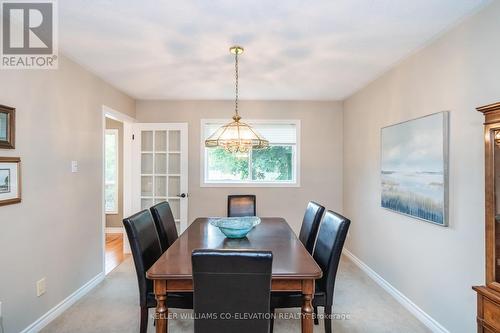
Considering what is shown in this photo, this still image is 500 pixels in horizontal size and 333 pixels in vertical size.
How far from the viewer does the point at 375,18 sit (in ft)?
7.02

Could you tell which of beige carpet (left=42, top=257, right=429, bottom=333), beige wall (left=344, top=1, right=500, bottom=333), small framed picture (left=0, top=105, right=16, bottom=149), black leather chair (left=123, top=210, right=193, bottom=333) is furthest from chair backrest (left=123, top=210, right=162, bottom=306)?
beige wall (left=344, top=1, right=500, bottom=333)

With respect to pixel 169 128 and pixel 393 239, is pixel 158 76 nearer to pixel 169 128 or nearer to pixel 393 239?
pixel 169 128

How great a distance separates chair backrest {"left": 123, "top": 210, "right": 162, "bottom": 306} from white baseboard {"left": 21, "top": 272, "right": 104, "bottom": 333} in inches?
41.1

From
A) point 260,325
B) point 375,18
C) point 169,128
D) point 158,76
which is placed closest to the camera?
point 260,325

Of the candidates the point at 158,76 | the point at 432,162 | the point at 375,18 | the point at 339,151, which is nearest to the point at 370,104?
the point at 339,151

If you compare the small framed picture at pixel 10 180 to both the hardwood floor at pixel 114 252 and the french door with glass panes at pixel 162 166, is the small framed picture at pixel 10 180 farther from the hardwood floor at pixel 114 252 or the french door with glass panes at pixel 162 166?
the french door with glass panes at pixel 162 166

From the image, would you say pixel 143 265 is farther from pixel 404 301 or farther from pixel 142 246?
pixel 404 301

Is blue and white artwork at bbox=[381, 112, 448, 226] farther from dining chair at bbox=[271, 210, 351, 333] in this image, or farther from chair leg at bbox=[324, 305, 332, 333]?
chair leg at bbox=[324, 305, 332, 333]

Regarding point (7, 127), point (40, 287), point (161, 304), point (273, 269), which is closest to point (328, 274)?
point (273, 269)

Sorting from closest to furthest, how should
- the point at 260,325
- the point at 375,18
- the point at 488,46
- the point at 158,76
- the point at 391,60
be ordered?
the point at 260,325 → the point at 488,46 → the point at 375,18 → the point at 391,60 → the point at 158,76

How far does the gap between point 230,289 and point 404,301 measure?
7.32 feet

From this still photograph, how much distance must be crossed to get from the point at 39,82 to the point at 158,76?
1.26 metres

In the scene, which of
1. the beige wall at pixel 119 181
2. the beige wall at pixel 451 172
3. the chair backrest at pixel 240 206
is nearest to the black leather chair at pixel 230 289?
the beige wall at pixel 451 172

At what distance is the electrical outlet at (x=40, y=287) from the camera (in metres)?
2.47
